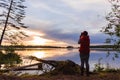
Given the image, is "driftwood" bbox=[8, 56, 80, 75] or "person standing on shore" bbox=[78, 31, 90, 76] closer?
"person standing on shore" bbox=[78, 31, 90, 76]

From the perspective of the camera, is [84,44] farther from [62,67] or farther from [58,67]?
[58,67]

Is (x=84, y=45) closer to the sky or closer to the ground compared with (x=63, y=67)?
closer to the sky

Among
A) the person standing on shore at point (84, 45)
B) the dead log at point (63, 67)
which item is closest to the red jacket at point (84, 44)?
the person standing on shore at point (84, 45)

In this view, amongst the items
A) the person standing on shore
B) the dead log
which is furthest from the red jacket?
the dead log

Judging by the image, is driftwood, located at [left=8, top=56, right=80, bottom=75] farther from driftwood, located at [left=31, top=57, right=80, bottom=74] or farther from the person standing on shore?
the person standing on shore

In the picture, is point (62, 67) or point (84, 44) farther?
point (62, 67)

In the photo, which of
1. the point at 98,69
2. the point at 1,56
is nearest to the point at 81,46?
the point at 98,69

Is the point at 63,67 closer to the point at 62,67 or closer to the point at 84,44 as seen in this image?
the point at 62,67

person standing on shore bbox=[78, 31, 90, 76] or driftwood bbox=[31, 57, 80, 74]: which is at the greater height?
person standing on shore bbox=[78, 31, 90, 76]

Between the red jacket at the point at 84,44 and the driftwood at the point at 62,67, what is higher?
the red jacket at the point at 84,44

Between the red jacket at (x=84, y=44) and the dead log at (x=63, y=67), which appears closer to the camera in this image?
the red jacket at (x=84, y=44)

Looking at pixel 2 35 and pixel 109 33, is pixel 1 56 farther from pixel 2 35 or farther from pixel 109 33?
pixel 109 33

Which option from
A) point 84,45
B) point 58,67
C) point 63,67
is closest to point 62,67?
Answer: point 63,67

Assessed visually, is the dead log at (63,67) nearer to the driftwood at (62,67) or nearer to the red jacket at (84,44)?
the driftwood at (62,67)
